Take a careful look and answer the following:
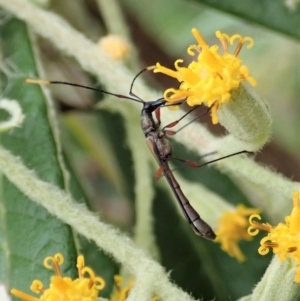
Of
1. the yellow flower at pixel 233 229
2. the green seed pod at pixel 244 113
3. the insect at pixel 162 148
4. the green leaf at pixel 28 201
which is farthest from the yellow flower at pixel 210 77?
the yellow flower at pixel 233 229

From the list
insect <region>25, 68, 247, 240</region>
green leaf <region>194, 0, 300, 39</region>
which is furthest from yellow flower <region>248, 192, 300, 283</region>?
green leaf <region>194, 0, 300, 39</region>

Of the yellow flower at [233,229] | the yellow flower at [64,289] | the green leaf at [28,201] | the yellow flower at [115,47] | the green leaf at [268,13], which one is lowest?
the yellow flower at [64,289]

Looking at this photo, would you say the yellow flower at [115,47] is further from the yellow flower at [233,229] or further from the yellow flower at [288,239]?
the yellow flower at [288,239]

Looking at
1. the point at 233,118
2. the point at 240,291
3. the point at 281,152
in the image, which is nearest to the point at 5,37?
the point at 233,118

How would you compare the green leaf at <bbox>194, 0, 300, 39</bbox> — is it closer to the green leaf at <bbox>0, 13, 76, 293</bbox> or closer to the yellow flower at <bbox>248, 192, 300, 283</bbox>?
the green leaf at <bbox>0, 13, 76, 293</bbox>

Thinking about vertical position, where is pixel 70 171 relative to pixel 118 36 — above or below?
below

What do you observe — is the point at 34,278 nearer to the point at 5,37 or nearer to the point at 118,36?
the point at 5,37

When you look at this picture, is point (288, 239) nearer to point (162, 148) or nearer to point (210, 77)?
point (210, 77)
